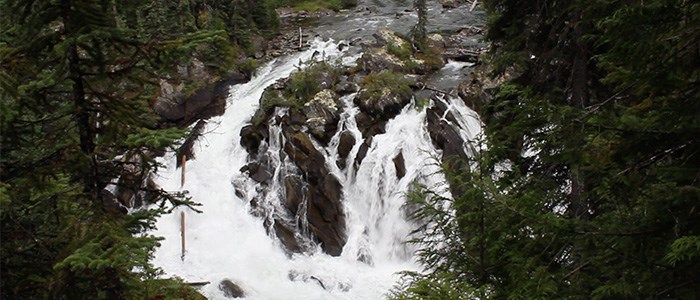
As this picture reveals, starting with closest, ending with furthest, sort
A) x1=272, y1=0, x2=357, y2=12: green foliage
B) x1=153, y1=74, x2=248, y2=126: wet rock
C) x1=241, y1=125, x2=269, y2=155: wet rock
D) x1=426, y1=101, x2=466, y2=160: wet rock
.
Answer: x1=426, y1=101, x2=466, y2=160: wet rock, x1=241, y1=125, x2=269, y2=155: wet rock, x1=153, y1=74, x2=248, y2=126: wet rock, x1=272, y1=0, x2=357, y2=12: green foliage

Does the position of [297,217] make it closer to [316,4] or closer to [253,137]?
[253,137]

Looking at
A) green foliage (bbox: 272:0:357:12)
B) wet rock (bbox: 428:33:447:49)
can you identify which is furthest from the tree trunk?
green foliage (bbox: 272:0:357:12)

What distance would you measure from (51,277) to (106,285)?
467 mm

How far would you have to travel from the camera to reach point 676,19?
3.95m

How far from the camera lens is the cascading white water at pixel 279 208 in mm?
16906

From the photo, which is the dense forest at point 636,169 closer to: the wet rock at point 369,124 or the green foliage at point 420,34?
the wet rock at point 369,124

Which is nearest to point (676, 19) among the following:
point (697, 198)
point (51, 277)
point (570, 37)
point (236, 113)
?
point (697, 198)

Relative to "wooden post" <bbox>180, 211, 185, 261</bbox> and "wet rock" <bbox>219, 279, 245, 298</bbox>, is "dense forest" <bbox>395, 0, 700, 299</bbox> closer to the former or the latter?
"wet rock" <bbox>219, 279, 245, 298</bbox>

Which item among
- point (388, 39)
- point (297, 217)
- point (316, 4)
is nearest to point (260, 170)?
point (297, 217)

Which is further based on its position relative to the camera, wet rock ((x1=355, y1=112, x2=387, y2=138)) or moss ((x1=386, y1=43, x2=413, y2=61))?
moss ((x1=386, y1=43, x2=413, y2=61))

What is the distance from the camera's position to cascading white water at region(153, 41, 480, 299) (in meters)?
16.9

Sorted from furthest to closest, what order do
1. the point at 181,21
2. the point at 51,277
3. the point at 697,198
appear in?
the point at 181,21
the point at 51,277
the point at 697,198

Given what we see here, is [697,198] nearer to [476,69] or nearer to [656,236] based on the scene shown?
[656,236]

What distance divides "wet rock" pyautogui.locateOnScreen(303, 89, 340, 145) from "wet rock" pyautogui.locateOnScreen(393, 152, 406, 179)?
9.43 ft
